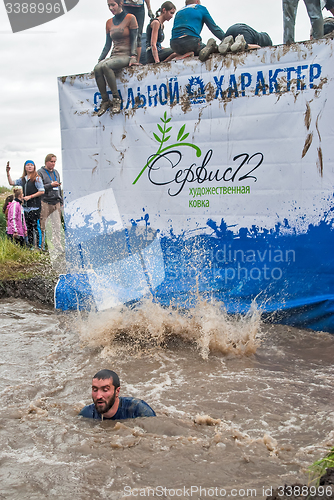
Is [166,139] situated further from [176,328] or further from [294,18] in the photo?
[176,328]

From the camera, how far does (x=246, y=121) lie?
19.0 feet

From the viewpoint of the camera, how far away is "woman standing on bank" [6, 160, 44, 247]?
9.12 metres

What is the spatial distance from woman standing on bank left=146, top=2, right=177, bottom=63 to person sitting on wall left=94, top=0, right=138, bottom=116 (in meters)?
0.38

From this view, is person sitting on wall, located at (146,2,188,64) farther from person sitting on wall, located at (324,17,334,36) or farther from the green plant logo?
person sitting on wall, located at (324,17,334,36)

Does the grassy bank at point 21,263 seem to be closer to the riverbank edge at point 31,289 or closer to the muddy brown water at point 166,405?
the riverbank edge at point 31,289

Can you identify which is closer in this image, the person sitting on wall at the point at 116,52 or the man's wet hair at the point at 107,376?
the man's wet hair at the point at 107,376

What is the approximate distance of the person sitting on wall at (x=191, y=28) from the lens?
6.14 meters

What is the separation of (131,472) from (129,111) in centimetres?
487

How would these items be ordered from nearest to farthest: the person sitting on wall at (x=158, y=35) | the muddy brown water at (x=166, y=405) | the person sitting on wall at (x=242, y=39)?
the muddy brown water at (x=166, y=405)
the person sitting on wall at (x=242, y=39)
the person sitting on wall at (x=158, y=35)

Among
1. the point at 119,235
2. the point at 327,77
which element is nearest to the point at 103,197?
the point at 119,235

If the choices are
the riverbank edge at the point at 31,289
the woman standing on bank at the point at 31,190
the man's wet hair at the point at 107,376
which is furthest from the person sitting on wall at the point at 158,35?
the man's wet hair at the point at 107,376

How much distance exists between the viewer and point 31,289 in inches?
312

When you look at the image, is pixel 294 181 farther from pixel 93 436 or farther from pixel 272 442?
pixel 93 436

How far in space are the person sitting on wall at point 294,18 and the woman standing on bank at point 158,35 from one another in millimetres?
1707
